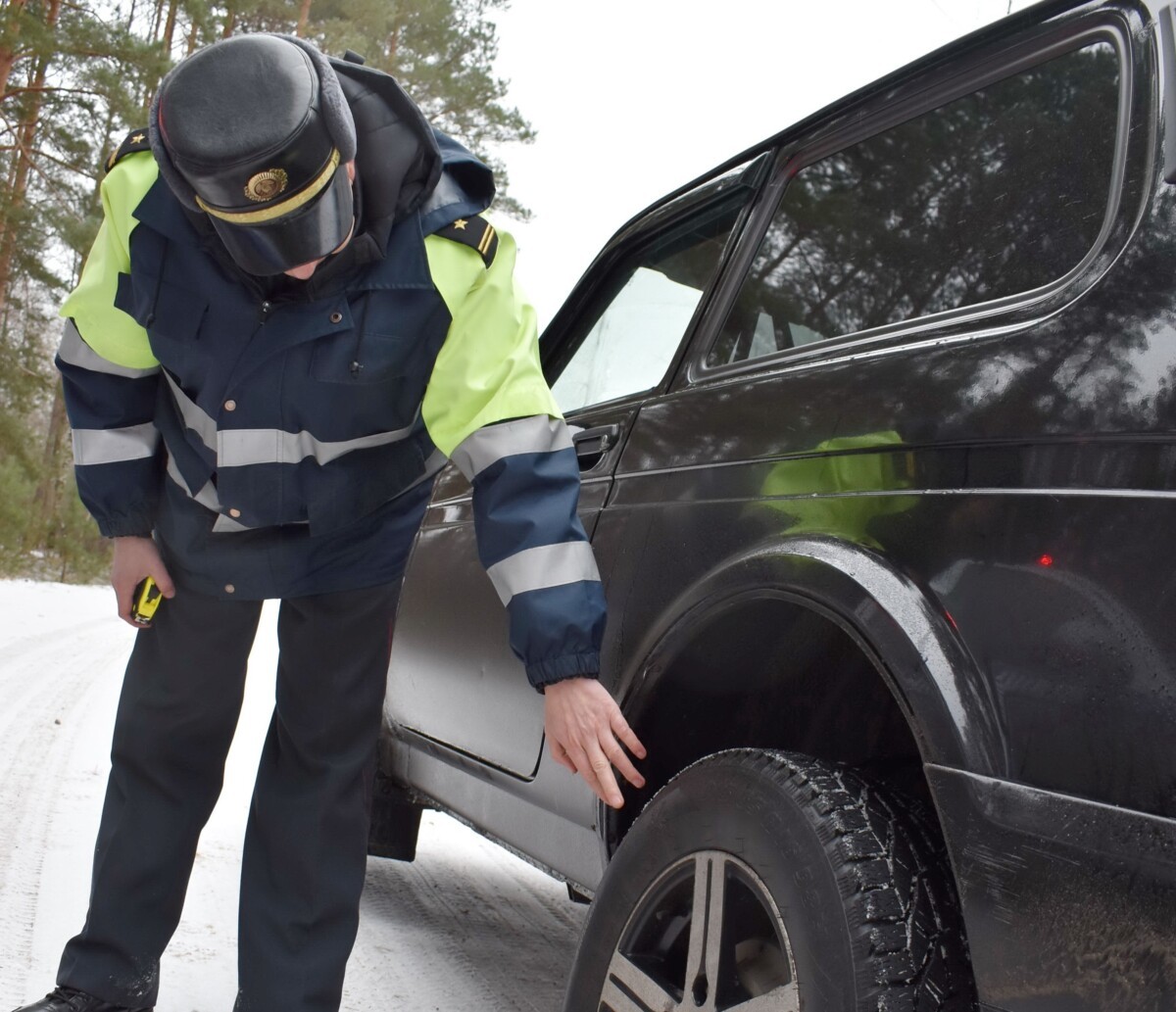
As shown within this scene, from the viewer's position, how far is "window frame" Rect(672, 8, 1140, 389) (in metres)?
1.28

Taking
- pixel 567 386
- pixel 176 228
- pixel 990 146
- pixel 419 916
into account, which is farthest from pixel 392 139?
pixel 419 916

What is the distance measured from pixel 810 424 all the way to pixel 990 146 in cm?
46

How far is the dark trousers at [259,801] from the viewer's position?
2047 millimetres

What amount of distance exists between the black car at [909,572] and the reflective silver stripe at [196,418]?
25.9 inches

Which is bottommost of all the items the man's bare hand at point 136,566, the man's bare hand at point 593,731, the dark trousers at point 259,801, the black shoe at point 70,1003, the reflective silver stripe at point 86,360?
the black shoe at point 70,1003

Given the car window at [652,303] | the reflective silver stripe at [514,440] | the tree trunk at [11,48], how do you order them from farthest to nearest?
the tree trunk at [11,48] < the car window at [652,303] < the reflective silver stripe at [514,440]

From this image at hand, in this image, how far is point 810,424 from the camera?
1529mm

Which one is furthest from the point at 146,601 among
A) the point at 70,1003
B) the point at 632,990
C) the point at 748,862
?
the point at 748,862

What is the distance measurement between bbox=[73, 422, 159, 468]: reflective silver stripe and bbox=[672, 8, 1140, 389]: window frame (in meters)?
0.96

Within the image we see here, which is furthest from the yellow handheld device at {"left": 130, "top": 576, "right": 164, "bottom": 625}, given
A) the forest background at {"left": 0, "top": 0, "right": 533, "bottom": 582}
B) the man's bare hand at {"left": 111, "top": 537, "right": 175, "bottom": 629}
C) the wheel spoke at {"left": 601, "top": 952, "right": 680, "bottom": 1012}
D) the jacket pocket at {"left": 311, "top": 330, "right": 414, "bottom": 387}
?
the forest background at {"left": 0, "top": 0, "right": 533, "bottom": 582}

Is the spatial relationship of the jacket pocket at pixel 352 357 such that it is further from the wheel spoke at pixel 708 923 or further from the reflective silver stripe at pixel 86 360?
the wheel spoke at pixel 708 923

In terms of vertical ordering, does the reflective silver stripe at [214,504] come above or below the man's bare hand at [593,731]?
above

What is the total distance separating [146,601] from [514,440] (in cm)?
83

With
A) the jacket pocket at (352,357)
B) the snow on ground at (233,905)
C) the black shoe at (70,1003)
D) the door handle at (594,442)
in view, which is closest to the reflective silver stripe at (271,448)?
the jacket pocket at (352,357)
